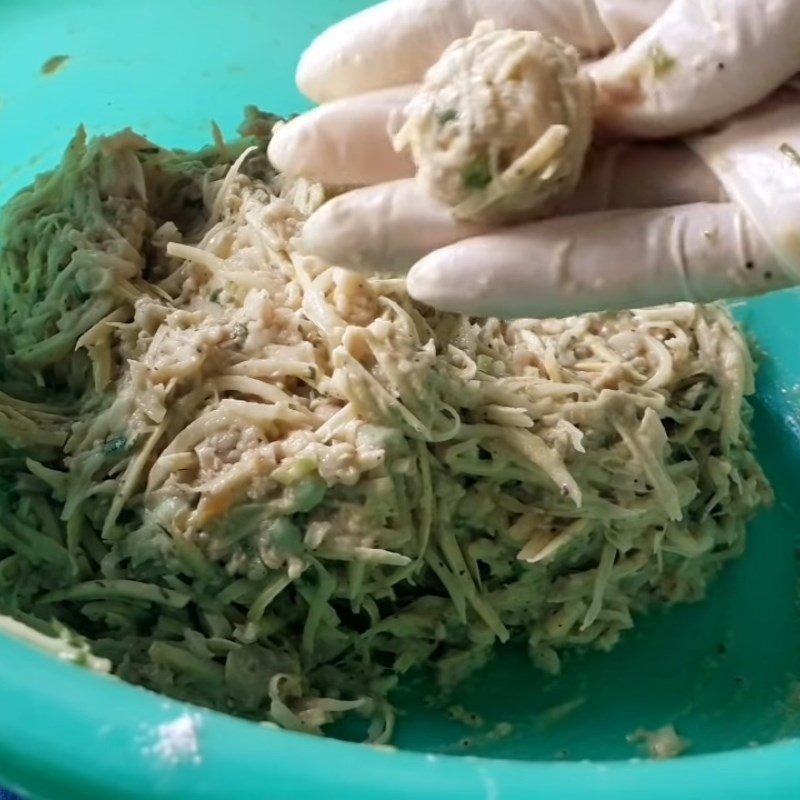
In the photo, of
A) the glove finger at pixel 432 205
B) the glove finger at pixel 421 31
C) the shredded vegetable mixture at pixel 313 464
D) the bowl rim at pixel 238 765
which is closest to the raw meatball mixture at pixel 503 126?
the glove finger at pixel 432 205

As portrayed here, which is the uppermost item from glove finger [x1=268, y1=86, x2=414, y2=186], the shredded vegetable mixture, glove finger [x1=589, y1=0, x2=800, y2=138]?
glove finger [x1=268, y1=86, x2=414, y2=186]

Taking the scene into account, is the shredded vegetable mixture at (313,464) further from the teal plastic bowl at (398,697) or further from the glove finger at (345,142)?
the glove finger at (345,142)

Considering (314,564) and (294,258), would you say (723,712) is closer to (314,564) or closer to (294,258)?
(314,564)

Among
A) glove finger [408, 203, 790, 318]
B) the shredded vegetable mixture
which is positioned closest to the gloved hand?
glove finger [408, 203, 790, 318]

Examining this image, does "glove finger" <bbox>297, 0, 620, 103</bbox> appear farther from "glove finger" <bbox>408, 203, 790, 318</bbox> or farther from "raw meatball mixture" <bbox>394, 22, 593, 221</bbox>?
"glove finger" <bbox>408, 203, 790, 318</bbox>

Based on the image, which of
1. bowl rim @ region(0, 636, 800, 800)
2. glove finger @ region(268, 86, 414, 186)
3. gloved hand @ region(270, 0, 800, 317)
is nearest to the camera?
bowl rim @ region(0, 636, 800, 800)

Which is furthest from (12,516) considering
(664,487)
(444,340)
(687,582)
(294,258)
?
(687,582)
